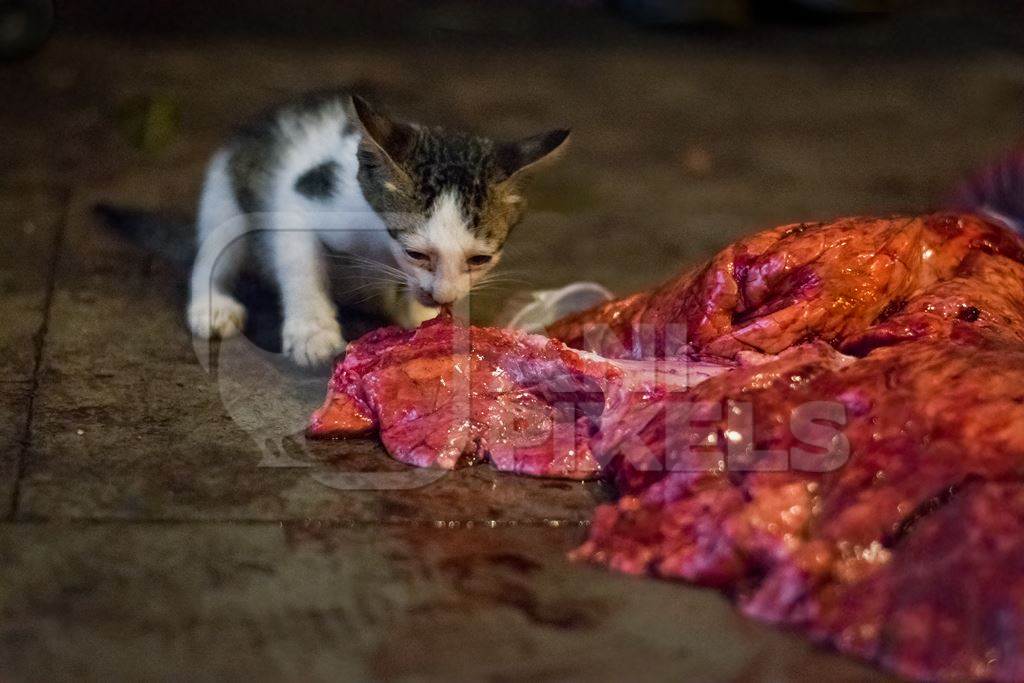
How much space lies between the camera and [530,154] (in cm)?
494

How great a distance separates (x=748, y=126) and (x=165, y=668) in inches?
197

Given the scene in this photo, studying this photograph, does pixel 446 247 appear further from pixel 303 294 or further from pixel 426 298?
pixel 303 294

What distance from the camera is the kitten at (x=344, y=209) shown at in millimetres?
4719

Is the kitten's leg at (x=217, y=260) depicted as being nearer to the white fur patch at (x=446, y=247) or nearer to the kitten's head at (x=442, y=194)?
the kitten's head at (x=442, y=194)

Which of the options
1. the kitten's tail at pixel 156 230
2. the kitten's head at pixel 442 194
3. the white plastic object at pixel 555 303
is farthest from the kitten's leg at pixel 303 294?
the white plastic object at pixel 555 303

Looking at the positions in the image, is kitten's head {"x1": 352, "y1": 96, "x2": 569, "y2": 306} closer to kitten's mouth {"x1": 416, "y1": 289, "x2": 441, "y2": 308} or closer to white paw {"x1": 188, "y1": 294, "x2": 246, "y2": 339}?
kitten's mouth {"x1": 416, "y1": 289, "x2": 441, "y2": 308}

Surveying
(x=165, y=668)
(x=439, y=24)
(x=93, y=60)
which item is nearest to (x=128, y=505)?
(x=165, y=668)

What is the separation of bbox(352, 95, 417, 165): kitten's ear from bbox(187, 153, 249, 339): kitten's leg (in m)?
0.90

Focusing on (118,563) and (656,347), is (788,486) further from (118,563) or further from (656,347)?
(118,563)

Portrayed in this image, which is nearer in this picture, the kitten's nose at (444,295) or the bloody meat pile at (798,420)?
the bloody meat pile at (798,420)

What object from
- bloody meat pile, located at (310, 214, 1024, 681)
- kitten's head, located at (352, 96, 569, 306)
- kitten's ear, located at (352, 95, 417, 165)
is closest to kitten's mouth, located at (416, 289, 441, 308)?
kitten's head, located at (352, 96, 569, 306)

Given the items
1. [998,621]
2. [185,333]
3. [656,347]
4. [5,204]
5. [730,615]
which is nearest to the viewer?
[998,621]

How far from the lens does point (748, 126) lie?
720cm

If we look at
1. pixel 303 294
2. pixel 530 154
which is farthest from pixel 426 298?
pixel 530 154
